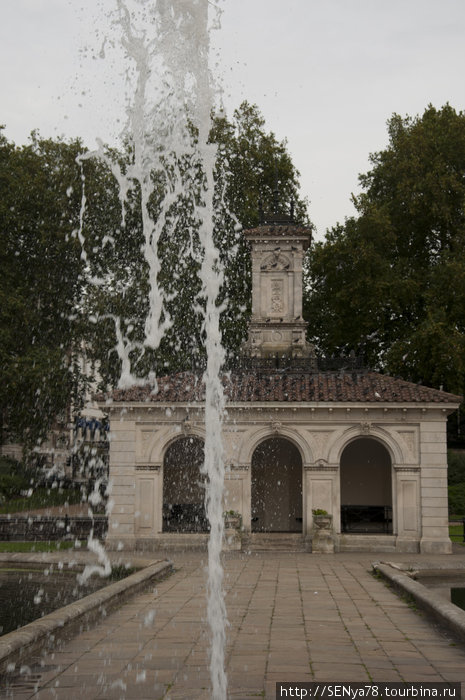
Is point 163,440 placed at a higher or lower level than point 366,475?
higher

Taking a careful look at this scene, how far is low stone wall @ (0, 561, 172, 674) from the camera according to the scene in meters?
8.09

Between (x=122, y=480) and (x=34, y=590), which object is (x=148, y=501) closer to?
(x=122, y=480)

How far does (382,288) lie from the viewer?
116 feet

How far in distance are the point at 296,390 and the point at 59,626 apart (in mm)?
15638

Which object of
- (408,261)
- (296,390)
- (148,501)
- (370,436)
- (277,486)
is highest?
(408,261)

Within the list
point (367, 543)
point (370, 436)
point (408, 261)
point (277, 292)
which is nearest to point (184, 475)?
point (277, 292)

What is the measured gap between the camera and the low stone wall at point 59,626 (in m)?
8.09

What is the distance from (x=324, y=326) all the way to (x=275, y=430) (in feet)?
55.4

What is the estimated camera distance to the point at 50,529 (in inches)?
1003

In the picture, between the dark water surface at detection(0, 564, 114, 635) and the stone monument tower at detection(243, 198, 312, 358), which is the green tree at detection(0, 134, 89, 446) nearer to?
the stone monument tower at detection(243, 198, 312, 358)

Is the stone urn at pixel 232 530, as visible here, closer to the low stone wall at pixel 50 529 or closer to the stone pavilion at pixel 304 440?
the stone pavilion at pixel 304 440

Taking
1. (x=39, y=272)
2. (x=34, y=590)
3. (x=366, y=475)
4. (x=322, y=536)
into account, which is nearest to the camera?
(x=34, y=590)

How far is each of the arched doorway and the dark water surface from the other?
11.6 m

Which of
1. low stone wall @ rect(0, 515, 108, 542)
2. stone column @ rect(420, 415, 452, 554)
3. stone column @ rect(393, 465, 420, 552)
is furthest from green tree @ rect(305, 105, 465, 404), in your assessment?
low stone wall @ rect(0, 515, 108, 542)
